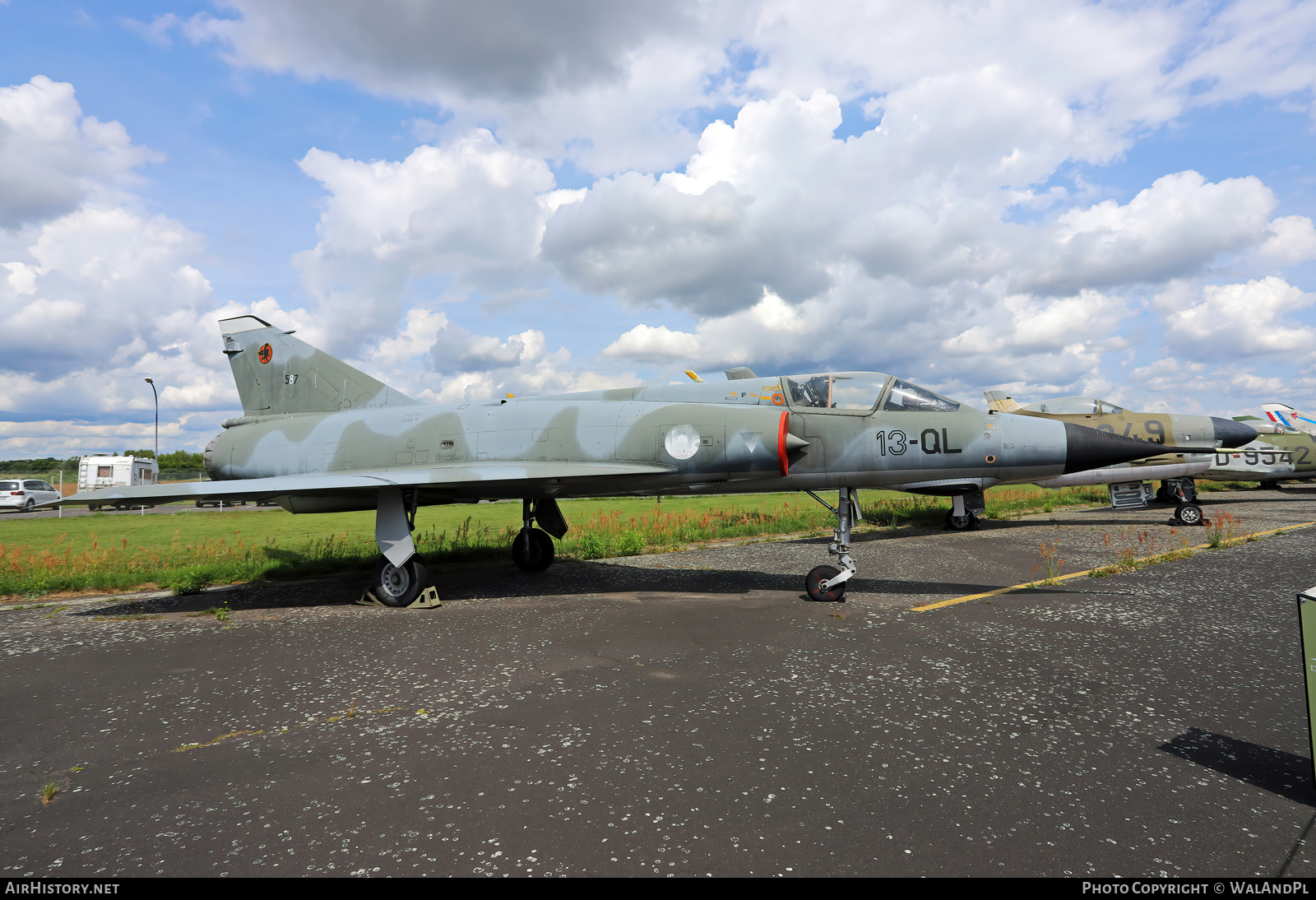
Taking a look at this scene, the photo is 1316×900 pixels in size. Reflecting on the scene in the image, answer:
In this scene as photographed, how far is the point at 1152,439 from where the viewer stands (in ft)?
51.3

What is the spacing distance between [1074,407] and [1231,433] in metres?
3.52

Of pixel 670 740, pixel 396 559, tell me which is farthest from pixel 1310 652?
pixel 396 559

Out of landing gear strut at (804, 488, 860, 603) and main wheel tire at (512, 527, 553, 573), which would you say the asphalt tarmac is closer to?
landing gear strut at (804, 488, 860, 603)

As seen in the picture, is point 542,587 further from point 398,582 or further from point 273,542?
point 273,542

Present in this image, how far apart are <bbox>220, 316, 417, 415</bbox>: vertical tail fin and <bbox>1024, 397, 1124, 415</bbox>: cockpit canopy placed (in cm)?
1703

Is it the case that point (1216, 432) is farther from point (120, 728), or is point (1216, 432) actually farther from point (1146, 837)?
point (120, 728)

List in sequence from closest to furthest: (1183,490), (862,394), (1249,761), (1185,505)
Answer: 1. (1249,761)
2. (862,394)
3. (1185,505)
4. (1183,490)

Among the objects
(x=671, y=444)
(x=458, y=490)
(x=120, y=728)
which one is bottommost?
(x=120, y=728)

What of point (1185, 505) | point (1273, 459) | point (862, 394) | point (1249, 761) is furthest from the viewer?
point (1273, 459)

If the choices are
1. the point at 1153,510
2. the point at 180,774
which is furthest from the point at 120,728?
the point at 1153,510

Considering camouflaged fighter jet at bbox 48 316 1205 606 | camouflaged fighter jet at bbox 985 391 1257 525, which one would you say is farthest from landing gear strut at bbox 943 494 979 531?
camouflaged fighter jet at bbox 48 316 1205 606

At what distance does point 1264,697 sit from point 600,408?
730cm

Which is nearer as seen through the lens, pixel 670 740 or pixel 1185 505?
pixel 670 740

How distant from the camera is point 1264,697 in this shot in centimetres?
Answer: 427
